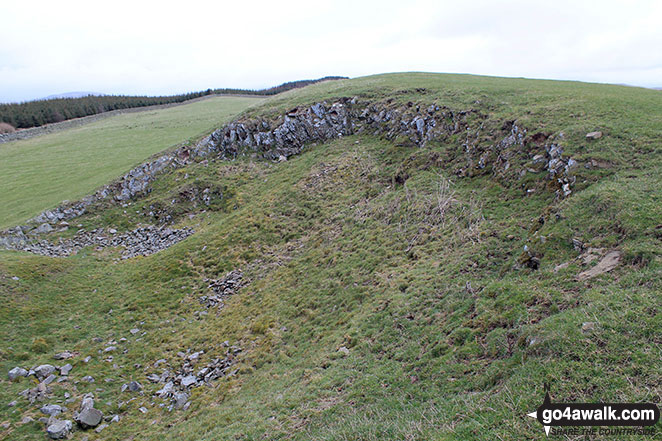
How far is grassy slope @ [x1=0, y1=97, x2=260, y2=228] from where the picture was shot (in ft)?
101

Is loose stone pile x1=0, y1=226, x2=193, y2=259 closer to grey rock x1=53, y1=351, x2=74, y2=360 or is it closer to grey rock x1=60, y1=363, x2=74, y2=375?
grey rock x1=53, y1=351, x2=74, y2=360

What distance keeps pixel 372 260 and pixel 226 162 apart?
72.6 ft

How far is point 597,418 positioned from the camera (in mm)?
5016

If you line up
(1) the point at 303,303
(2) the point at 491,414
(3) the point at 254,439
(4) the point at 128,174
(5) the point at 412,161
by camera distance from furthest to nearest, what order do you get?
(4) the point at 128,174
(5) the point at 412,161
(1) the point at 303,303
(3) the point at 254,439
(2) the point at 491,414

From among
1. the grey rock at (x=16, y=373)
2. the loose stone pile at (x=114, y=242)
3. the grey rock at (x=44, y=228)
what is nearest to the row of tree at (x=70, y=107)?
the grey rock at (x=44, y=228)

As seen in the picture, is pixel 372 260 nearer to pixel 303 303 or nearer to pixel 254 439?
pixel 303 303

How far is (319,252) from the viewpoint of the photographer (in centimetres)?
1789

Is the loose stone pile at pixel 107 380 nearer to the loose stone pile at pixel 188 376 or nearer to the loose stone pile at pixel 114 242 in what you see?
the loose stone pile at pixel 188 376

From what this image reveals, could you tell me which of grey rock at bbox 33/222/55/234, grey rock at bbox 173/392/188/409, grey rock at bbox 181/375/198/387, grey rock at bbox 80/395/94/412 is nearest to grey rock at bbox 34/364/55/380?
grey rock at bbox 80/395/94/412

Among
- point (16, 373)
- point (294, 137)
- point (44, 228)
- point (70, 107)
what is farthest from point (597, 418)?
point (70, 107)

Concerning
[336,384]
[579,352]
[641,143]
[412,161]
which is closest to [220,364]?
[336,384]

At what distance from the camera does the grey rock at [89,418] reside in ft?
34.6

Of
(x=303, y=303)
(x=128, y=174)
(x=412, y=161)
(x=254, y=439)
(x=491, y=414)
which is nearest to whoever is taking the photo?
(x=491, y=414)

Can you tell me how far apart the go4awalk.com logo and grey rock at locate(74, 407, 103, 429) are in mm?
13310
